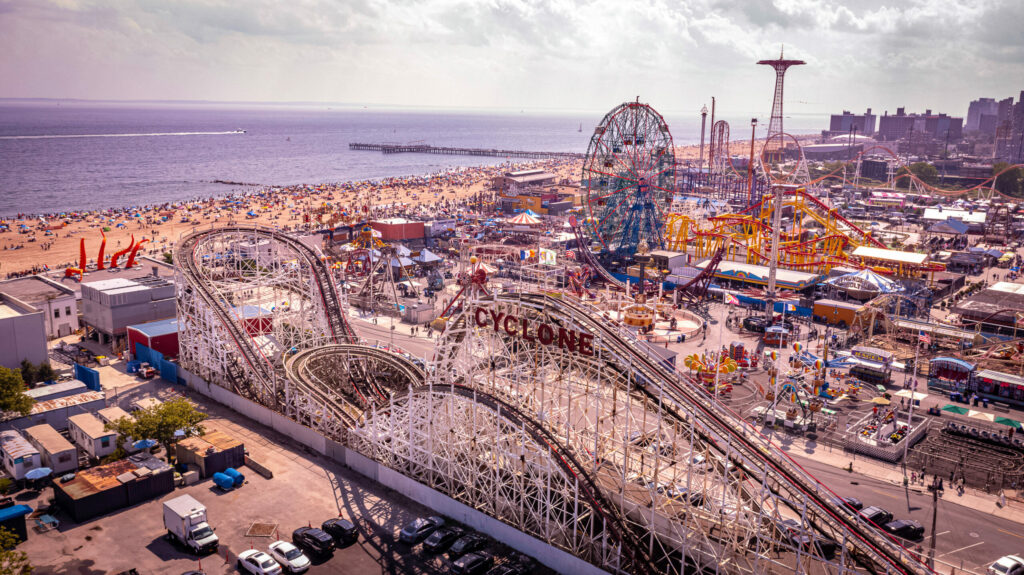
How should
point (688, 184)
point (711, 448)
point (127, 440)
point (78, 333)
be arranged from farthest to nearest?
1. point (688, 184)
2. point (78, 333)
3. point (127, 440)
4. point (711, 448)

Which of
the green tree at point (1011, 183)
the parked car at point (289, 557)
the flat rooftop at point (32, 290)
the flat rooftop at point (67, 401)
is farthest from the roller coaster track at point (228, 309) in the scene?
the green tree at point (1011, 183)

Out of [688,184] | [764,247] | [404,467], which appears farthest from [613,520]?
[688,184]

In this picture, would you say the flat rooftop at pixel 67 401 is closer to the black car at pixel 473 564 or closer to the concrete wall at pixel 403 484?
the concrete wall at pixel 403 484

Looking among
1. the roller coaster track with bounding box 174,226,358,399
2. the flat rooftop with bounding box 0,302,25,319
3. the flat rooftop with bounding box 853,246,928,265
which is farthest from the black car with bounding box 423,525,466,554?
the flat rooftop with bounding box 853,246,928,265

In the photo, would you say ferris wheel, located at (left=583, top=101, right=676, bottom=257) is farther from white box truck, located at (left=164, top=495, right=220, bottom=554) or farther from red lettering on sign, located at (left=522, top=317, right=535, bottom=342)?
white box truck, located at (left=164, top=495, right=220, bottom=554)

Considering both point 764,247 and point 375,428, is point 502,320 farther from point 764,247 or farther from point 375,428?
point 764,247

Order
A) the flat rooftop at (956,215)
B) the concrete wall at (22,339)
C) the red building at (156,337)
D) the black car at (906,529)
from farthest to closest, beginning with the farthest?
the flat rooftop at (956,215) → the red building at (156,337) → the concrete wall at (22,339) → the black car at (906,529)

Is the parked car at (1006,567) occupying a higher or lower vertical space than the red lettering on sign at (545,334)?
lower
